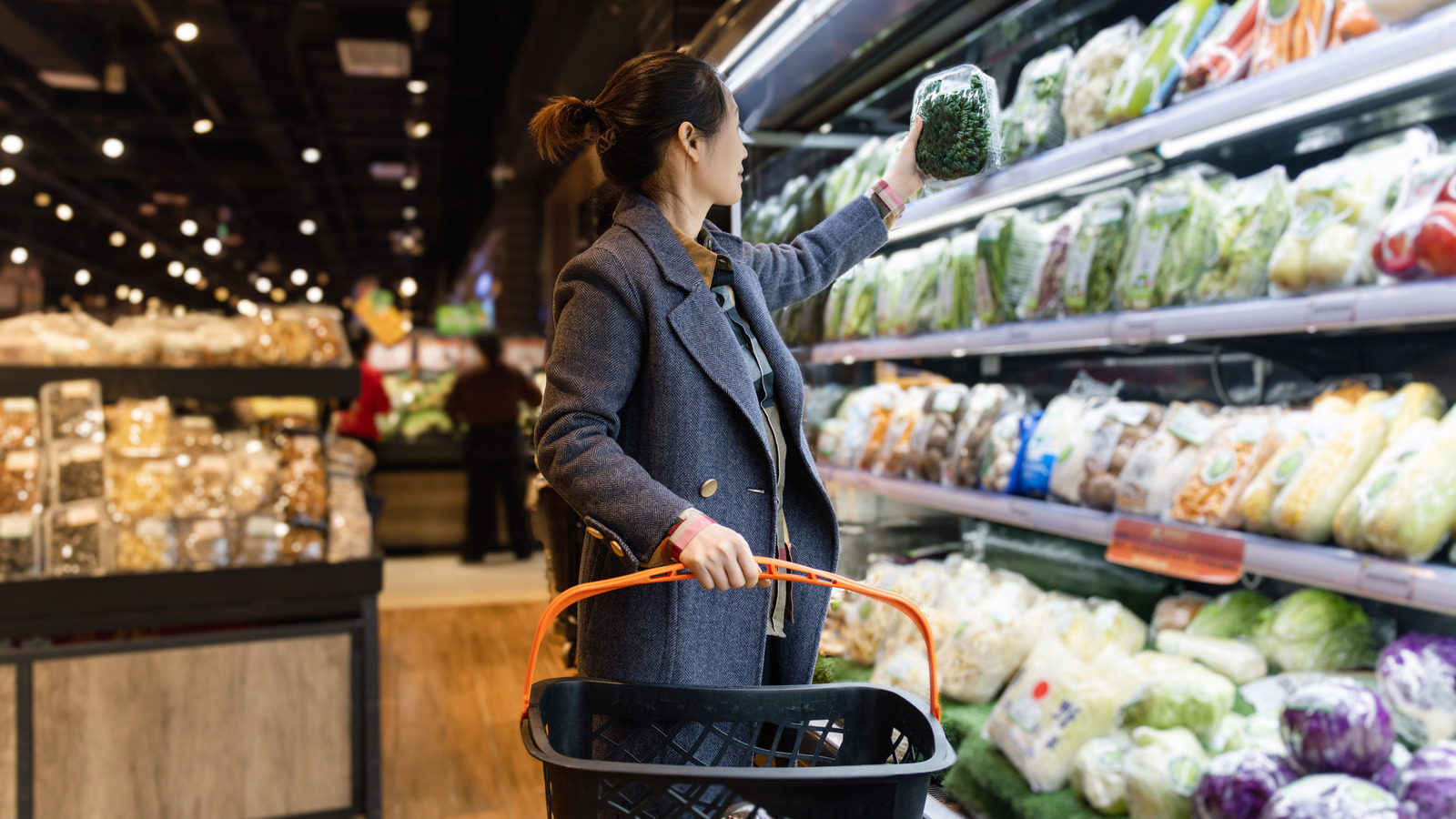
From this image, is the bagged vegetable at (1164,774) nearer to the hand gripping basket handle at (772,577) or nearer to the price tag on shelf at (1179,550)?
the price tag on shelf at (1179,550)

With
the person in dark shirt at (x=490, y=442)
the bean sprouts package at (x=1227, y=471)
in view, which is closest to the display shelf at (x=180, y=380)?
the bean sprouts package at (x=1227, y=471)

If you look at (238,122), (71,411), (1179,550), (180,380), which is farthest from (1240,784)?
(238,122)

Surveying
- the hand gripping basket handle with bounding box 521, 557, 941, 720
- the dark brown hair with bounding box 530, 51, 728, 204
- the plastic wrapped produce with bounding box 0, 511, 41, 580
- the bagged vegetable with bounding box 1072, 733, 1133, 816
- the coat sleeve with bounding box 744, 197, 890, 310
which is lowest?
the bagged vegetable with bounding box 1072, 733, 1133, 816

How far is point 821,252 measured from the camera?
1.46 m

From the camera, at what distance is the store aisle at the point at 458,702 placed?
9.95 ft

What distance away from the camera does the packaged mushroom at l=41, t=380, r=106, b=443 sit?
264 centimetres

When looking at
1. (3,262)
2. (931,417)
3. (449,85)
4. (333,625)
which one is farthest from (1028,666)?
(3,262)

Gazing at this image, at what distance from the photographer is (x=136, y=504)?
104 inches

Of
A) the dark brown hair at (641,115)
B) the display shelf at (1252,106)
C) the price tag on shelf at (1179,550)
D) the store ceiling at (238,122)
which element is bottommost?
the price tag on shelf at (1179,550)

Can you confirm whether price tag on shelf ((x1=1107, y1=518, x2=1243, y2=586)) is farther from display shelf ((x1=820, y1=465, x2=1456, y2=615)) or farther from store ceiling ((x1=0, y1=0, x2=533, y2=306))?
store ceiling ((x1=0, y1=0, x2=533, y2=306))

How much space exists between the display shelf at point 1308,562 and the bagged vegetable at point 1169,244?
43 cm

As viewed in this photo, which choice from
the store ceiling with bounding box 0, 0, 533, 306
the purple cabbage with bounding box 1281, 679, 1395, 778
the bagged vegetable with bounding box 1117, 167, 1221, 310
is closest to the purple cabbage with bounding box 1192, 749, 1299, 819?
the purple cabbage with bounding box 1281, 679, 1395, 778

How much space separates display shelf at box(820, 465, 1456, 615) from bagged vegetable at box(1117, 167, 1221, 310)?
1.42 feet

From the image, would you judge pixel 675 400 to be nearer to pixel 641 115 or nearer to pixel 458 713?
pixel 641 115
